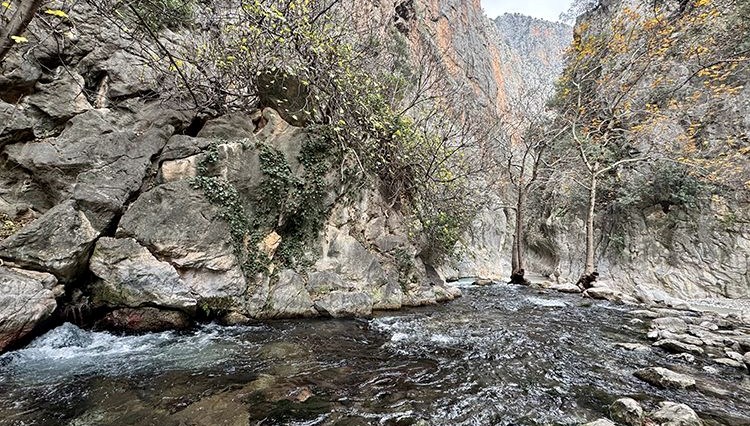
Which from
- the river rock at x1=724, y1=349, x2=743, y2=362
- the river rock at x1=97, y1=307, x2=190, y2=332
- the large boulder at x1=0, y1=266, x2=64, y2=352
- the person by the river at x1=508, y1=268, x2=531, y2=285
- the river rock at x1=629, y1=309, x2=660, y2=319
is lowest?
the person by the river at x1=508, y1=268, x2=531, y2=285

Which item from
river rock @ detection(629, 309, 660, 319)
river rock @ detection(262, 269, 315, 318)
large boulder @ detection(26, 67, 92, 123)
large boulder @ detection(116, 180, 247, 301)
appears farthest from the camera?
river rock @ detection(629, 309, 660, 319)

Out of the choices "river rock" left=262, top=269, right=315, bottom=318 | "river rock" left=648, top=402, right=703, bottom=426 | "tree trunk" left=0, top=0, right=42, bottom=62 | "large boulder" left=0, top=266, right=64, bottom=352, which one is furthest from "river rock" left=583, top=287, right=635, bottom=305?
"large boulder" left=0, top=266, right=64, bottom=352

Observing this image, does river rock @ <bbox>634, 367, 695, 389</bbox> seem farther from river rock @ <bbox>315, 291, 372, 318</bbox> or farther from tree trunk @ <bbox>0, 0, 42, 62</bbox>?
tree trunk @ <bbox>0, 0, 42, 62</bbox>

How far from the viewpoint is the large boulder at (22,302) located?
14.0ft

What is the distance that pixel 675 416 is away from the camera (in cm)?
272

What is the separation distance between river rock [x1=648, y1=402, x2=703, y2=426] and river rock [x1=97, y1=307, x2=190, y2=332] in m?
6.75

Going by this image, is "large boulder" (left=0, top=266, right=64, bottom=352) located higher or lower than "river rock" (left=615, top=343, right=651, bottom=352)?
higher

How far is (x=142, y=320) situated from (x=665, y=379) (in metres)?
7.74

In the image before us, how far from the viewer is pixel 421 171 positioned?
1049 cm

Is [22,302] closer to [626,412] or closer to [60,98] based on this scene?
[60,98]

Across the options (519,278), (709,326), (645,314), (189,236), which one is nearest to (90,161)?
(189,236)

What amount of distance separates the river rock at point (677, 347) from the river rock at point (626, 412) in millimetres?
3181

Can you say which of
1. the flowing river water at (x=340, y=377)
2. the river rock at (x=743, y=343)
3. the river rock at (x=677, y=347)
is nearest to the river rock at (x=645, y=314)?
the flowing river water at (x=340, y=377)

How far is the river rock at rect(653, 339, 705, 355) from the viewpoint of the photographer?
196 inches
